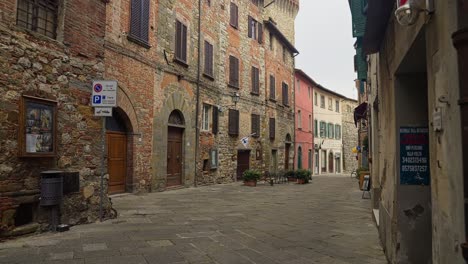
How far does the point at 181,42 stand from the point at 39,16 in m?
7.69

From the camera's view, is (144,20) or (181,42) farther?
(181,42)

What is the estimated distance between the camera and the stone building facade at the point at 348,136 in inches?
1500

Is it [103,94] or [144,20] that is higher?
[144,20]

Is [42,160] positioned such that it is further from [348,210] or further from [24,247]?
[348,210]

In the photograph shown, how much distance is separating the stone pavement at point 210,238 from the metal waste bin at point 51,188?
51 centimetres

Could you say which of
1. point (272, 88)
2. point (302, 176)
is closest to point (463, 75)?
point (302, 176)

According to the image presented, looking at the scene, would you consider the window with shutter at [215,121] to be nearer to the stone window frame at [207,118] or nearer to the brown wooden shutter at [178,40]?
the stone window frame at [207,118]

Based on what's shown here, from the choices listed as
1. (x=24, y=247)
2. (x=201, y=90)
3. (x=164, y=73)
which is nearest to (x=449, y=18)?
(x=24, y=247)

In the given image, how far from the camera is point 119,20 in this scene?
1055 centimetres

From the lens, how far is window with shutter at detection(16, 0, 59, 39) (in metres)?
5.74

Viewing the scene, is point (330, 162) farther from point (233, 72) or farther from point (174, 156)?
point (174, 156)

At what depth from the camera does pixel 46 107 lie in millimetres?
5777

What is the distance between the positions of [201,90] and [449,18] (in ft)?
43.2

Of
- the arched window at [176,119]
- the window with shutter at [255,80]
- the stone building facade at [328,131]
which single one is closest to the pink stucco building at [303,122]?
the stone building facade at [328,131]
